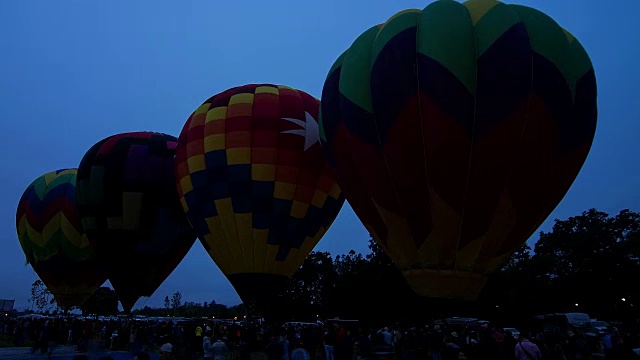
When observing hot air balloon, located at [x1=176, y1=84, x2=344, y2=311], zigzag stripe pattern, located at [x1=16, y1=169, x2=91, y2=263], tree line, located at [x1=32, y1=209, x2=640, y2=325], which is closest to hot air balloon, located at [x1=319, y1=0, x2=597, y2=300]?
hot air balloon, located at [x1=176, y1=84, x2=344, y2=311]

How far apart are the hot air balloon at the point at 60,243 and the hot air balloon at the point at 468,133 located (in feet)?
47.4

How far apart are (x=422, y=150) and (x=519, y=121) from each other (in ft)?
5.73

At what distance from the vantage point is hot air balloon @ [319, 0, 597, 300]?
9539 millimetres

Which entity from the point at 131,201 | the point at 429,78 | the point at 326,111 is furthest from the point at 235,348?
the point at 429,78

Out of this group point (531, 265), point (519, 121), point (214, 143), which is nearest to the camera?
point (519, 121)

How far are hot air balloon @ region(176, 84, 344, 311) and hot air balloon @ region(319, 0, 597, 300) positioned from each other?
4526 millimetres

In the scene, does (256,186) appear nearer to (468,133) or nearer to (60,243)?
(468,133)

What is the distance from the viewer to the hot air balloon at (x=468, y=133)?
31.3 feet

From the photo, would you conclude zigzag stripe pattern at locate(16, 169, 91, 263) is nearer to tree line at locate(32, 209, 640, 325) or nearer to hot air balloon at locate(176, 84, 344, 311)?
hot air balloon at locate(176, 84, 344, 311)

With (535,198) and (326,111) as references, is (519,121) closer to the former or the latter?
(535,198)

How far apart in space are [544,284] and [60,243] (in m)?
33.6

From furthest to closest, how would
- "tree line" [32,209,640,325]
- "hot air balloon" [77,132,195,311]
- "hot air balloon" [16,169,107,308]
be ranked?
"tree line" [32,209,640,325], "hot air balloon" [16,169,107,308], "hot air balloon" [77,132,195,311]

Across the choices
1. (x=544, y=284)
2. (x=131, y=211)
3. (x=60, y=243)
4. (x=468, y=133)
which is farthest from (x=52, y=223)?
(x=544, y=284)

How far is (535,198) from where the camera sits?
32.8 feet
